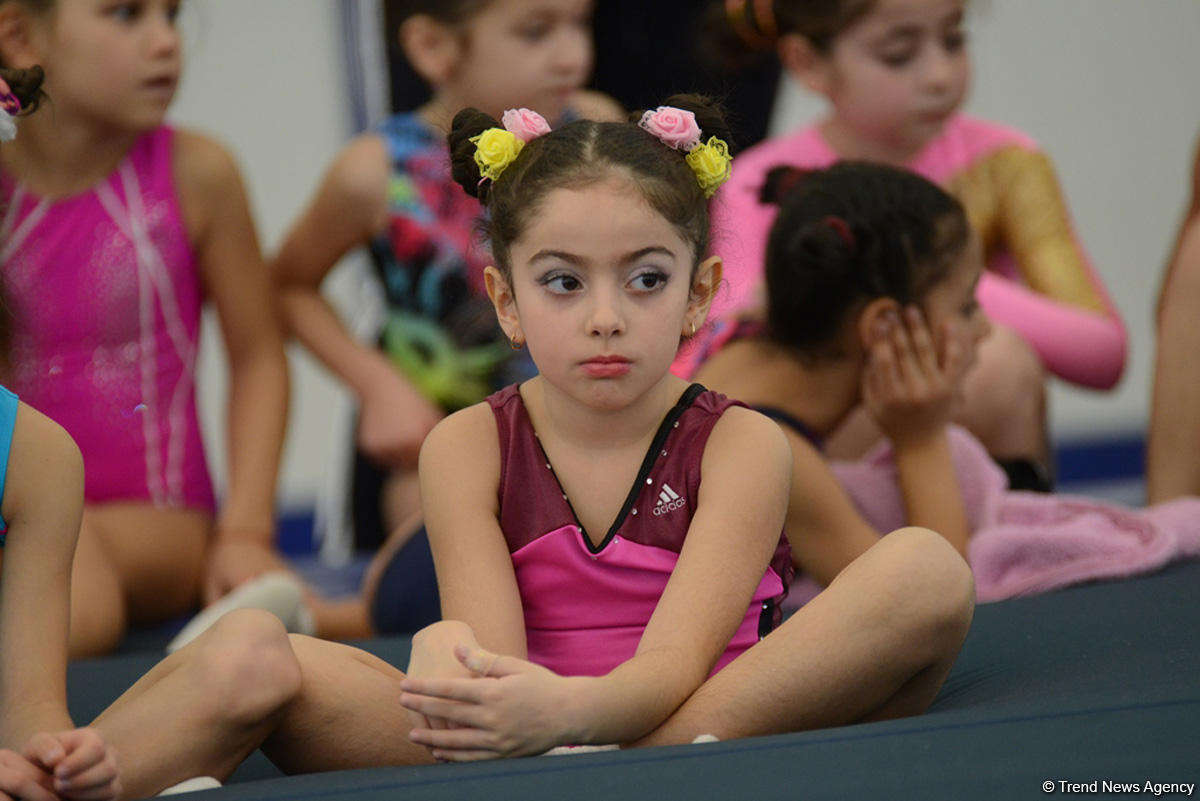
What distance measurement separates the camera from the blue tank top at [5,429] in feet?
4.12

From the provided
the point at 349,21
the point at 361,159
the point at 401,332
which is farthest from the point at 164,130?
the point at 349,21

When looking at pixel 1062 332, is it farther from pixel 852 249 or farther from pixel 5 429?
pixel 5 429

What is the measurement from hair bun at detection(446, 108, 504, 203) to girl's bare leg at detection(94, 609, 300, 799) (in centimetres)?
45

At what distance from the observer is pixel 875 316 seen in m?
1.98

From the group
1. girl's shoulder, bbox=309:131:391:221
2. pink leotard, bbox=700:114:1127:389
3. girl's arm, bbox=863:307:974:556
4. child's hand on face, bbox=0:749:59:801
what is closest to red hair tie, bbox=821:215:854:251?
girl's arm, bbox=863:307:974:556

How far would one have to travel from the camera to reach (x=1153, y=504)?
2.32 meters

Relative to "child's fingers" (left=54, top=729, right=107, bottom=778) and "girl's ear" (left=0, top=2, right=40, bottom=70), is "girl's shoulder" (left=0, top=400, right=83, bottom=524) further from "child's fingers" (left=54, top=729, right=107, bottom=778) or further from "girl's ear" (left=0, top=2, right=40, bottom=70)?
"girl's ear" (left=0, top=2, right=40, bottom=70)

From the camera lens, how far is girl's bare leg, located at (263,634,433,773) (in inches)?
48.9

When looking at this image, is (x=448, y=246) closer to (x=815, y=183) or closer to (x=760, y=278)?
(x=760, y=278)

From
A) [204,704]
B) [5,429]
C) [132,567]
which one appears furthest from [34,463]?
[132,567]

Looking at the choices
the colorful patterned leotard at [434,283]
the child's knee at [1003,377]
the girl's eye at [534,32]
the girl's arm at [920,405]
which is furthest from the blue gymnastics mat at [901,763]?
the girl's eye at [534,32]

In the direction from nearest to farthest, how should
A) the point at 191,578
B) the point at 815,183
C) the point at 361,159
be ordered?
the point at 815,183 < the point at 191,578 < the point at 361,159

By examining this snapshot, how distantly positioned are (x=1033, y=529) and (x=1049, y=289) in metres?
0.70

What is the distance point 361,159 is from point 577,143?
135 centimetres
